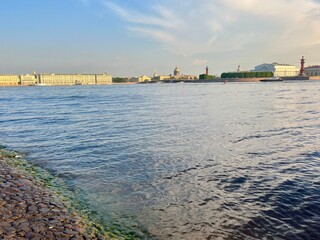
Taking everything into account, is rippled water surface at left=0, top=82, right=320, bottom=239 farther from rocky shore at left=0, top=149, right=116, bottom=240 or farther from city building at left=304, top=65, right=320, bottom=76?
city building at left=304, top=65, right=320, bottom=76

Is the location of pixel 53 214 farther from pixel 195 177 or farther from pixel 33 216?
pixel 195 177

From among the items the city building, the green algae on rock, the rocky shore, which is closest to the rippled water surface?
the green algae on rock

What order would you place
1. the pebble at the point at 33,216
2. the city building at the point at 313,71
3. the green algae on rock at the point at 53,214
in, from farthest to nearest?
the city building at the point at 313,71, the green algae on rock at the point at 53,214, the pebble at the point at 33,216

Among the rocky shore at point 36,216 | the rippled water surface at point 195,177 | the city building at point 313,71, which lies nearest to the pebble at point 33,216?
the rocky shore at point 36,216

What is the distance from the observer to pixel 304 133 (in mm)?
14281

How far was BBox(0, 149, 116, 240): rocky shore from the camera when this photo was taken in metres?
4.51

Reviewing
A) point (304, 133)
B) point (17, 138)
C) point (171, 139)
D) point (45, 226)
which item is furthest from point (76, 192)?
point (304, 133)

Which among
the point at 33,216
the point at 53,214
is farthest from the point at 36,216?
the point at 53,214

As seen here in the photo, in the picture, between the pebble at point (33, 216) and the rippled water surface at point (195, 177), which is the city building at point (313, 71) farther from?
the pebble at point (33, 216)

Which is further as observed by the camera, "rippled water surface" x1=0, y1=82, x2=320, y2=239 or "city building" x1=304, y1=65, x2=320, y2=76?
"city building" x1=304, y1=65, x2=320, y2=76

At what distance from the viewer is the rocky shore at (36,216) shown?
4508mm

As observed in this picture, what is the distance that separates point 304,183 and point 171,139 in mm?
6725

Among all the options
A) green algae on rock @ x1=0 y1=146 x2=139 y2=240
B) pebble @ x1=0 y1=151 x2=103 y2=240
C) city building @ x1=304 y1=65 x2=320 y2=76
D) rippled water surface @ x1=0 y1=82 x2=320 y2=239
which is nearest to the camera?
pebble @ x1=0 y1=151 x2=103 y2=240

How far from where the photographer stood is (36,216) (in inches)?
200
